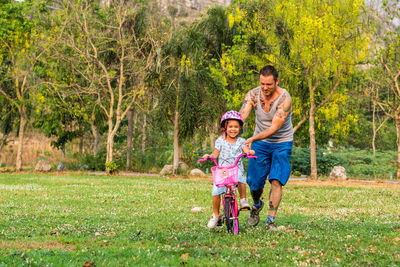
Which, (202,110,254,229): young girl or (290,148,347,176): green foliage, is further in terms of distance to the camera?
(290,148,347,176): green foliage

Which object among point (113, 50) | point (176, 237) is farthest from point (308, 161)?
point (176, 237)

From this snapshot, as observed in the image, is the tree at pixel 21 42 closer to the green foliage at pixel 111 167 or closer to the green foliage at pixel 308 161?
the green foliage at pixel 111 167

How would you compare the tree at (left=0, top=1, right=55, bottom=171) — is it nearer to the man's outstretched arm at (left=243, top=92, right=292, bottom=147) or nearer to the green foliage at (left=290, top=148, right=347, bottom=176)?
the green foliage at (left=290, top=148, right=347, bottom=176)

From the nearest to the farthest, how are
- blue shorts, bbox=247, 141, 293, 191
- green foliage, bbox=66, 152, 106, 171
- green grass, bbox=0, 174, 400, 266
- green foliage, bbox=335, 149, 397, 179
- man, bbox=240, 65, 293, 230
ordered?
green grass, bbox=0, 174, 400, 266, man, bbox=240, 65, 293, 230, blue shorts, bbox=247, 141, 293, 191, green foliage, bbox=335, 149, 397, 179, green foliage, bbox=66, 152, 106, 171

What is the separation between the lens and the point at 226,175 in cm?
763

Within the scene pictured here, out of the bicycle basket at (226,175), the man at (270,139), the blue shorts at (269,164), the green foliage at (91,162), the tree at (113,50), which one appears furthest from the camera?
the green foliage at (91,162)

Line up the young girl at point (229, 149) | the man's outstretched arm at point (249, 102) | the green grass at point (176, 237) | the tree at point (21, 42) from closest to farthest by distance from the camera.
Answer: the green grass at point (176, 237)
the young girl at point (229, 149)
the man's outstretched arm at point (249, 102)
the tree at point (21, 42)

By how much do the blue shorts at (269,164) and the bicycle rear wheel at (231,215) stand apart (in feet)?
2.93

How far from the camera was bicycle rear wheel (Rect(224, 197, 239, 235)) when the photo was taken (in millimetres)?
7715

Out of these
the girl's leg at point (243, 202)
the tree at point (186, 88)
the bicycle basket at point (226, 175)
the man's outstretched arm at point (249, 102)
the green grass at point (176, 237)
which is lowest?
the green grass at point (176, 237)

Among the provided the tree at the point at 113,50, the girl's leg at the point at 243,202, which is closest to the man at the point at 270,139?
the girl's leg at the point at 243,202

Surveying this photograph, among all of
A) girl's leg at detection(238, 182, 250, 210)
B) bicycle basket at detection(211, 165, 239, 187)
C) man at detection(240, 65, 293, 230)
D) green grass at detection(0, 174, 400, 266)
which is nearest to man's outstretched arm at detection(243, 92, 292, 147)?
man at detection(240, 65, 293, 230)

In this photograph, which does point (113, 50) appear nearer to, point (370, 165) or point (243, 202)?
point (370, 165)

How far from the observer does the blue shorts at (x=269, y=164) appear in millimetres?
8211
